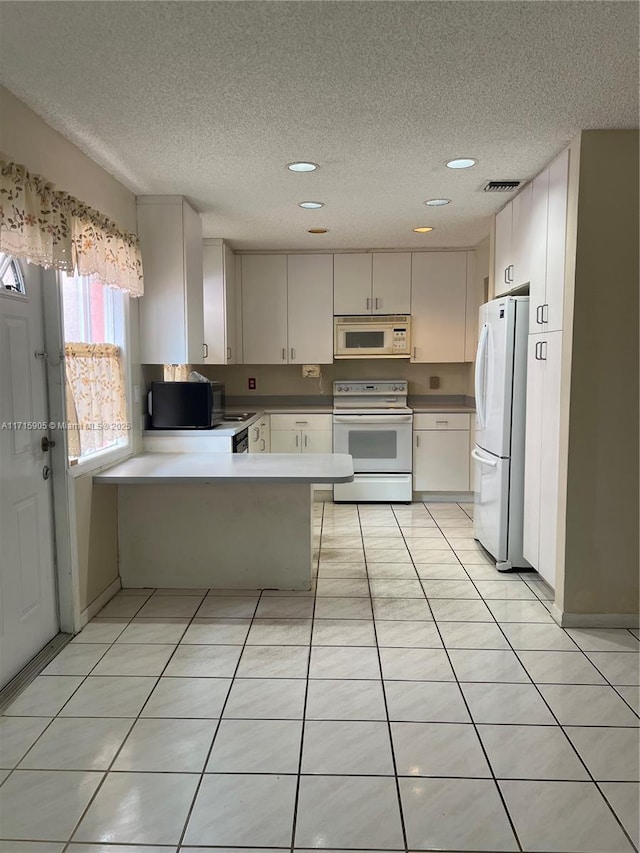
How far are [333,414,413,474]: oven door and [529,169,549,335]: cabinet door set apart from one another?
2.26 m

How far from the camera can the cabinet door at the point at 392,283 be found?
5672mm

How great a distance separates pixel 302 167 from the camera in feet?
10.6

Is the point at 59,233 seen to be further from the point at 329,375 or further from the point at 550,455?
the point at 329,375

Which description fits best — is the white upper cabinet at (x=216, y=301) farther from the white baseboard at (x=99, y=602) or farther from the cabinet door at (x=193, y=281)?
the white baseboard at (x=99, y=602)

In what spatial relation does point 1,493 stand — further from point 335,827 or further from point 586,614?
point 586,614

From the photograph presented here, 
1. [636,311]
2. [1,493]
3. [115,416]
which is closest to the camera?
[1,493]

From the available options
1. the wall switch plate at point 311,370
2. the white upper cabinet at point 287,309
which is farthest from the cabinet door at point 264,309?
the wall switch plate at point 311,370

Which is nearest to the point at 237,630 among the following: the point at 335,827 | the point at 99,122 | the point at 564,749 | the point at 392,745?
the point at 392,745

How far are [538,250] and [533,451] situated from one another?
112 cm

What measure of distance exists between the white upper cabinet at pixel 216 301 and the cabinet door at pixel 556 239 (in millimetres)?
2908

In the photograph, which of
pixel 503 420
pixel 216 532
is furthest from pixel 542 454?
pixel 216 532

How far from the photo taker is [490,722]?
2205 millimetres

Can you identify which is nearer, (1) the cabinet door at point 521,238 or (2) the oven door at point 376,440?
(1) the cabinet door at point 521,238

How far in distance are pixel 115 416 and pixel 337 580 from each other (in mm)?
1651
